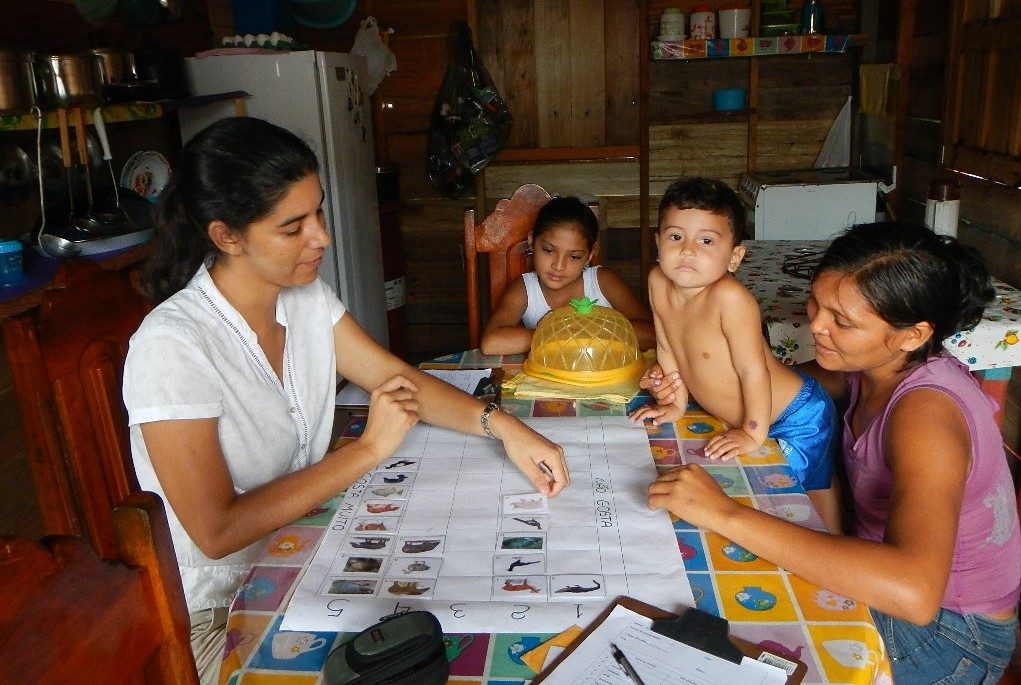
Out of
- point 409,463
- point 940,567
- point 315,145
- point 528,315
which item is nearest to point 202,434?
point 409,463

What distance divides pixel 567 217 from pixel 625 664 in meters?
1.58

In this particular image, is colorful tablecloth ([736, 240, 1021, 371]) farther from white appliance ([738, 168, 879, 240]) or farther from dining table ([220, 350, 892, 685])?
white appliance ([738, 168, 879, 240])

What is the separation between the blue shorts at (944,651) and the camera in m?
1.15

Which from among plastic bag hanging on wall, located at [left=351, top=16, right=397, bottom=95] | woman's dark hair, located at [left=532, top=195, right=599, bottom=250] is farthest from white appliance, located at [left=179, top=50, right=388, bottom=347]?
woman's dark hair, located at [left=532, top=195, right=599, bottom=250]

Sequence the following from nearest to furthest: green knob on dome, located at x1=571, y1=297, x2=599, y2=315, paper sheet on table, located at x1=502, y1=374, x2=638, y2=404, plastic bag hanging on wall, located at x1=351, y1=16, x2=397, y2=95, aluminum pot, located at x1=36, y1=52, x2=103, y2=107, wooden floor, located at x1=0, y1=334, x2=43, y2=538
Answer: paper sheet on table, located at x1=502, y1=374, x2=638, y2=404
green knob on dome, located at x1=571, y1=297, x2=599, y2=315
aluminum pot, located at x1=36, y1=52, x2=103, y2=107
wooden floor, located at x1=0, y1=334, x2=43, y2=538
plastic bag hanging on wall, located at x1=351, y1=16, x2=397, y2=95

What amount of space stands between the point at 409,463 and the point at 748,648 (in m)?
0.60

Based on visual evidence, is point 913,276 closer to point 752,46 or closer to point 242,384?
point 242,384

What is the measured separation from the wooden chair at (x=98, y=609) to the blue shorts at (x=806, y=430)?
3.68 ft

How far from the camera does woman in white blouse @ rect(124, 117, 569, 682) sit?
108cm

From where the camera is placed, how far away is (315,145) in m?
3.12

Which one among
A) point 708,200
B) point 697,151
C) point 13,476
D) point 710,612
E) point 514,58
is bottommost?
point 13,476

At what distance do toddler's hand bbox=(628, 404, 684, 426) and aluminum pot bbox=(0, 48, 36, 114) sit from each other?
5.12 ft

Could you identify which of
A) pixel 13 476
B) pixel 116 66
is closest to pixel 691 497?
pixel 13 476

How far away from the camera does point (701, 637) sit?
773mm
